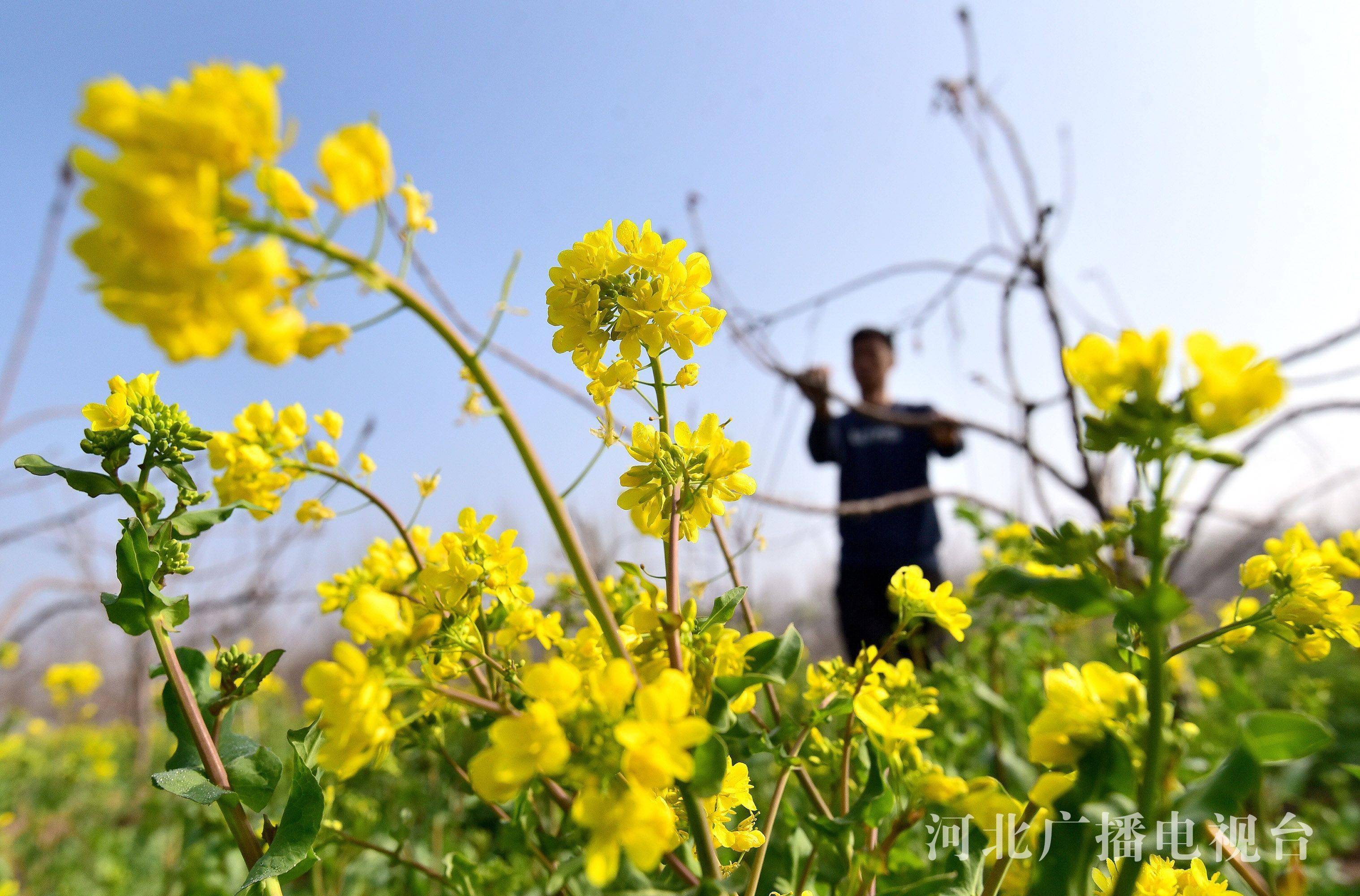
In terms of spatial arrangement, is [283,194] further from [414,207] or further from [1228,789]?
[1228,789]

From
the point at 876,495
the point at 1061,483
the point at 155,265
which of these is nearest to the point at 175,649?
the point at 155,265

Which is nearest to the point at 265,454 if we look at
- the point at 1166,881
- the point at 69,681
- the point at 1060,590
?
the point at 1060,590

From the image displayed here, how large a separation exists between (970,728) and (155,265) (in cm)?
289

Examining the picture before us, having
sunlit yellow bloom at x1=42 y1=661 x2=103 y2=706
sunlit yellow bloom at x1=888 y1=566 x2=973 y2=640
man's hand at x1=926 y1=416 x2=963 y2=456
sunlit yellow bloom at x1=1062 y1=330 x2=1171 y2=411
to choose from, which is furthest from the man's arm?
sunlit yellow bloom at x1=42 y1=661 x2=103 y2=706

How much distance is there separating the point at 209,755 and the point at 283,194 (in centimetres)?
79

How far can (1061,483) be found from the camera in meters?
3.15

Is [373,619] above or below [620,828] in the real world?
above

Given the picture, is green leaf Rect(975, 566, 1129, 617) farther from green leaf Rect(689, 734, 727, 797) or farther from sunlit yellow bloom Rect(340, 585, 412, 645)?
sunlit yellow bloom Rect(340, 585, 412, 645)

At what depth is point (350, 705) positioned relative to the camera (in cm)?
57

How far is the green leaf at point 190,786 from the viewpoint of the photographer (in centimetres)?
85

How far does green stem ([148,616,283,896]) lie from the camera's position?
90cm

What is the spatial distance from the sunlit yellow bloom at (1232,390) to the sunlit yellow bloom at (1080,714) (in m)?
0.25

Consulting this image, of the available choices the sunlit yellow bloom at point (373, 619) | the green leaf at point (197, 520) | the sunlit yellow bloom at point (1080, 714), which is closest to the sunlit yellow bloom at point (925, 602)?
the sunlit yellow bloom at point (1080, 714)

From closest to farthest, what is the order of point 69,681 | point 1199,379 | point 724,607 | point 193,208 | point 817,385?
point 193,208 < point 1199,379 < point 724,607 < point 817,385 < point 69,681
